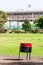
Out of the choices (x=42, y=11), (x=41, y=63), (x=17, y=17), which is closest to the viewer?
(x=41, y=63)

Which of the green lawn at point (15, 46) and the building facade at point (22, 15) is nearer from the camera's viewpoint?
the green lawn at point (15, 46)

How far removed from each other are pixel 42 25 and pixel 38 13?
127 ft

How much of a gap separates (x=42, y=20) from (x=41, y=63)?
41901 mm

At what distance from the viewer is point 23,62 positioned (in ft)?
24.3

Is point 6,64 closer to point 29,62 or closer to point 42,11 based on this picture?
point 29,62

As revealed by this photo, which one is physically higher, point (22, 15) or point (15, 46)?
point (22, 15)

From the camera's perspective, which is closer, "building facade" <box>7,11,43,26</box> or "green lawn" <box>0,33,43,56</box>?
"green lawn" <box>0,33,43,56</box>

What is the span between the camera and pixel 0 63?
24.3 ft

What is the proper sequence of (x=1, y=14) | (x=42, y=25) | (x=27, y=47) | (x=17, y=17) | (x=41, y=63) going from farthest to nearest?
(x=17, y=17) < (x=1, y=14) < (x=42, y=25) < (x=27, y=47) < (x=41, y=63)

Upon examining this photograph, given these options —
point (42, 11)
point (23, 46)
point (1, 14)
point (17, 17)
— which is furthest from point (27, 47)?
point (17, 17)

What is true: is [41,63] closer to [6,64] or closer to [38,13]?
[6,64]

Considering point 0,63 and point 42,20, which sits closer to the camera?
point 0,63

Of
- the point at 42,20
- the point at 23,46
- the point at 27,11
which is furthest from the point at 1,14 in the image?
the point at 23,46

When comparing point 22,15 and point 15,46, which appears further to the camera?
point 22,15
